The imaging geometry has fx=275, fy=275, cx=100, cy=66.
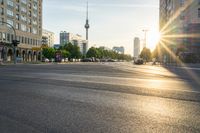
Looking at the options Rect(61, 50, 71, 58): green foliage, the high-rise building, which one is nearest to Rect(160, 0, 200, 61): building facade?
the high-rise building

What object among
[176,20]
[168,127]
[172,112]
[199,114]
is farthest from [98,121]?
[176,20]

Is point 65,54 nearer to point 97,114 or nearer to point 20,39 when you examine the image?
point 20,39

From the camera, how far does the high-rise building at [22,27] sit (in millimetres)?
71375

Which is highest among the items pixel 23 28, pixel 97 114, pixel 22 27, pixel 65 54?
pixel 22 27

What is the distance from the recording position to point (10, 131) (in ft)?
15.9

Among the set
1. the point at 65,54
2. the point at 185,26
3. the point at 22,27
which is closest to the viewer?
the point at 185,26

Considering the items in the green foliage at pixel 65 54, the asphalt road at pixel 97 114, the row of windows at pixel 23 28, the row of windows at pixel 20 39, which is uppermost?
the row of windows at pixel 23 28

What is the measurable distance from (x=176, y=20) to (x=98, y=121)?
7821 centimetres

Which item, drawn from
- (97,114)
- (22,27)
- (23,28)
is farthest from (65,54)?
(97,114)

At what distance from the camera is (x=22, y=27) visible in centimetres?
8050

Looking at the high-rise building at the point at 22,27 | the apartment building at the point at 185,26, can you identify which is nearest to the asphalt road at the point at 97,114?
the high-rise building at the point at 22,27

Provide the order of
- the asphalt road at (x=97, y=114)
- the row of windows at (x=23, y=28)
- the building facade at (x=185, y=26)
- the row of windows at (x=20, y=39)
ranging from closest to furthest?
the asphalt road at (x=97, y=114) < the building facade at (x=185, y=26) < the row of windows at (x=20, y=39) < the row of windows at (x=23, y=28)

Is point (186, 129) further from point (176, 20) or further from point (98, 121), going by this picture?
point (176, 20)

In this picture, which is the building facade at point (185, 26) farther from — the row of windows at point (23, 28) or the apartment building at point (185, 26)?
the row of windows at point (23, 28)
